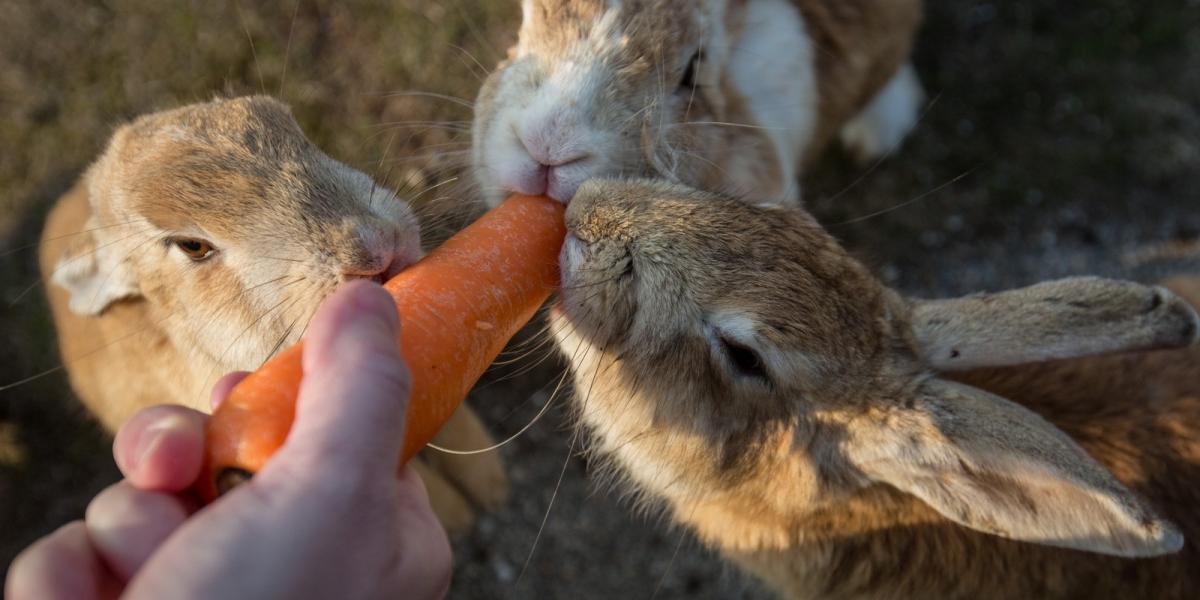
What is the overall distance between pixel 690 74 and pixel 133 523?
7.92 ft

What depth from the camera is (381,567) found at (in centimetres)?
141

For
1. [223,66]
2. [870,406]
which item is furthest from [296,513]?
[223,66]

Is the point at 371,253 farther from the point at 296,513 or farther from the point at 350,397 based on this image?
the point at 296,513

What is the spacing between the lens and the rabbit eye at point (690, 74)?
299 centimetres

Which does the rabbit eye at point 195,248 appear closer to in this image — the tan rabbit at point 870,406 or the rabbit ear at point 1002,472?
the tan rabbit at point 870,406

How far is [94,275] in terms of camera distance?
2658 millimetres

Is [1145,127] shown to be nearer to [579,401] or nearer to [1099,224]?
[1099,224]

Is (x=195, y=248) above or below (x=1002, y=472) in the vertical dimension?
above

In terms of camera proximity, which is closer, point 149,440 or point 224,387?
→ point 149,440

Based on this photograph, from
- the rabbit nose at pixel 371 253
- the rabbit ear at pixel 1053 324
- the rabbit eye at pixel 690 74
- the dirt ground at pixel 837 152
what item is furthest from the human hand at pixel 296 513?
the dirt ground at pixel 837 152

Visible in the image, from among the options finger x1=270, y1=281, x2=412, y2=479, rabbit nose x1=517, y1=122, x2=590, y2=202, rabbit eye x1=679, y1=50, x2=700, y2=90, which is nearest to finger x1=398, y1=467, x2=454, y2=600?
finger x1=270, y1=281, x2=412, y2=479

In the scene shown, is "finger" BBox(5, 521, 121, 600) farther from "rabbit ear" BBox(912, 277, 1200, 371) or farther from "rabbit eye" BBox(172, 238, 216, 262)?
"rabbit ear" BBox(912, 277, 1200, 371)

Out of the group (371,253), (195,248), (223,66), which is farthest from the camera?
(223,66)

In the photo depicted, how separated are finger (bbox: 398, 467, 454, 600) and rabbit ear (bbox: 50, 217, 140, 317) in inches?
59.0
